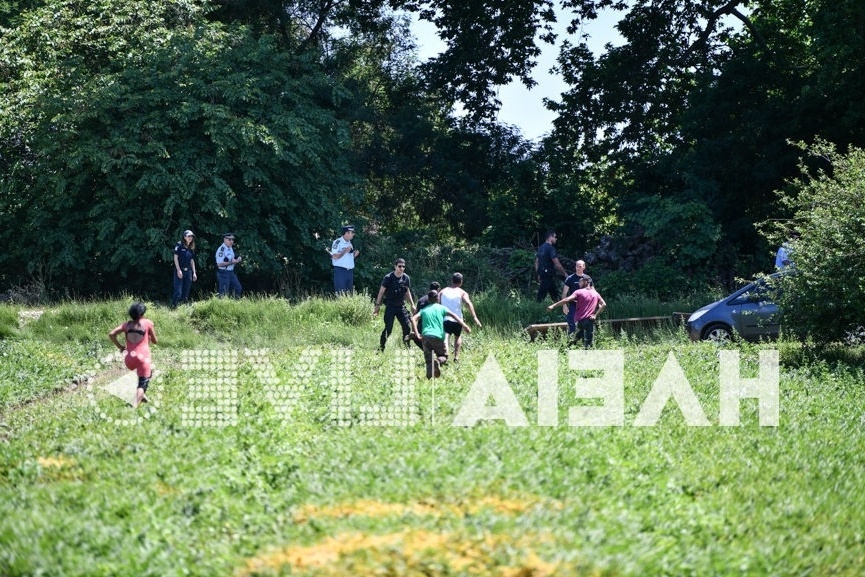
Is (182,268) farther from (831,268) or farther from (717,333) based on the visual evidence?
(831,268)

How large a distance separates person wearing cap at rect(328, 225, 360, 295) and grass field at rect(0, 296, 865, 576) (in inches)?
212

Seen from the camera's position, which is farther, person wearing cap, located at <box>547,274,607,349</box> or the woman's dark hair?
person wearing cap, located at <box>547,274,607,349</box>

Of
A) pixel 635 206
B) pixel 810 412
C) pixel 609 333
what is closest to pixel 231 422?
pixel 810 412

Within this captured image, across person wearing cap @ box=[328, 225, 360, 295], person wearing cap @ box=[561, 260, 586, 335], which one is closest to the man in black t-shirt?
person wearing cap @ box=[561, 260, 586, 335]

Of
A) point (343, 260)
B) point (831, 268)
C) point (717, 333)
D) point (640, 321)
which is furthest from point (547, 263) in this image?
point (831, 268)

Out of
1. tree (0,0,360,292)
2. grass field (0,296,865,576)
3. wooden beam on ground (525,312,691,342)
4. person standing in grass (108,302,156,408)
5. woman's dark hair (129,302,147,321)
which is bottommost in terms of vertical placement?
grass field (0,296,865,576)

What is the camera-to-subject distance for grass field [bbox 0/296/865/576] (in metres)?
8.46

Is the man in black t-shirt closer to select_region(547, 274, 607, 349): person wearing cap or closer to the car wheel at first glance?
the car wheel

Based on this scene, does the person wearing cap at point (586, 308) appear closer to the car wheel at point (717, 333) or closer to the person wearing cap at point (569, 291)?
the person wearing cap at point (569, 291)

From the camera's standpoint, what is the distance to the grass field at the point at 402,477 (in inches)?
333

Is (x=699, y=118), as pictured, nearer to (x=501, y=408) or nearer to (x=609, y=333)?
(x=609, y=333)

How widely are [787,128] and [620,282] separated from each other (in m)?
6.01

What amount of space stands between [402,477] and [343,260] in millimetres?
13518

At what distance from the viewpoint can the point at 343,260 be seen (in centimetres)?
2320
